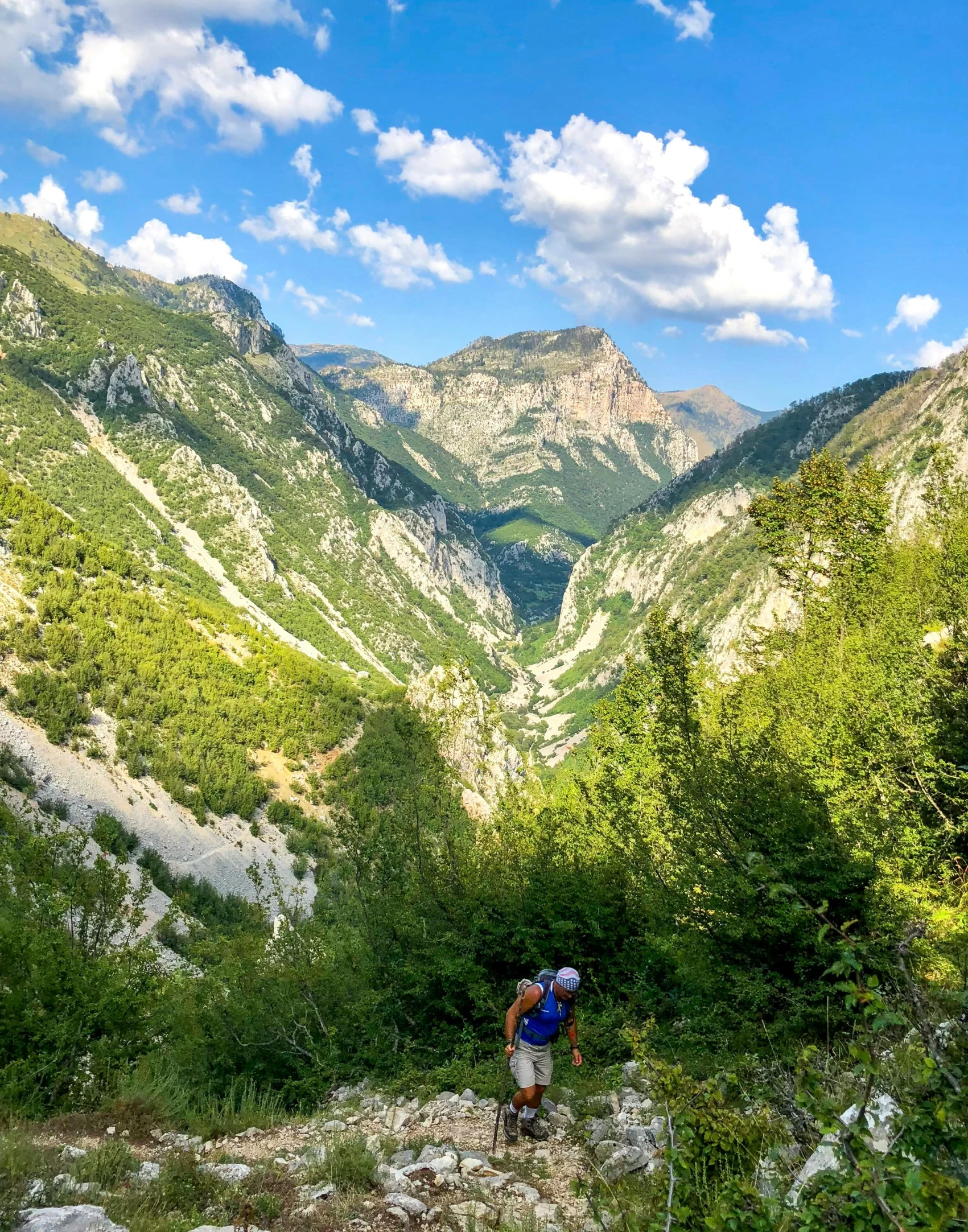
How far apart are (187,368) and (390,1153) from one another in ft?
654

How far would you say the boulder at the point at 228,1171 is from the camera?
20.5ft

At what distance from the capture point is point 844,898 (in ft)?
29.2

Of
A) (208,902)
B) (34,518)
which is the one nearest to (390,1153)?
(208,902)

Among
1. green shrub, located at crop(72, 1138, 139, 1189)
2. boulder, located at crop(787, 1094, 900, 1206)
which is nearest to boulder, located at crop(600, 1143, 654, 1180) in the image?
boulder, located at crop(787, 1094, 900, 1206)

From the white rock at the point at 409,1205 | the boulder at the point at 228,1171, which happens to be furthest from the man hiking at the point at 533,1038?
the boulder at the point at 228,1171

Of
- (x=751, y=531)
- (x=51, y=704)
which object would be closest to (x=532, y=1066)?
(x=51, y=704)

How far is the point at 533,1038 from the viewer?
27.2ft

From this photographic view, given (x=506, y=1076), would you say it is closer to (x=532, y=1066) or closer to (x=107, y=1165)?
(x=532, y=1066)

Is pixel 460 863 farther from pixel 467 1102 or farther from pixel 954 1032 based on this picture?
pixel 954 1032

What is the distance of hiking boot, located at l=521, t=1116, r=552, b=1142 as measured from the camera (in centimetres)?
793

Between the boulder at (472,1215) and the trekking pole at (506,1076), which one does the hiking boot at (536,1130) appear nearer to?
the trekking pole at (506,1076)

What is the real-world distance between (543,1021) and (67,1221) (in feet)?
17.1

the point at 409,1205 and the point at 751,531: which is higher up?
the point at 751,531

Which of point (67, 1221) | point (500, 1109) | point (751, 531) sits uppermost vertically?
point (751, 531)
